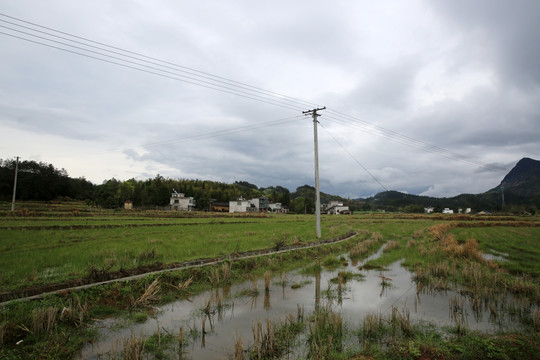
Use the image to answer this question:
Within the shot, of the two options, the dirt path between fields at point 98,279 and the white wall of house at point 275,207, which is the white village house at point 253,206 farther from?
the dirt path between fields at point 98,279

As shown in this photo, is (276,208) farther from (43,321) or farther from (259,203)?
(43,321)

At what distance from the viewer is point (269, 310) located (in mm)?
8773

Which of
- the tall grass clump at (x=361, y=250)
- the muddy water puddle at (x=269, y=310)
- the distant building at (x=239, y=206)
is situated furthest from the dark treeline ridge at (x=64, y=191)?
the muddy water puddle at (x=269, y=310)

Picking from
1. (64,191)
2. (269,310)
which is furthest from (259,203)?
(269,310)

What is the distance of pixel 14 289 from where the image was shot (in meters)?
8.55

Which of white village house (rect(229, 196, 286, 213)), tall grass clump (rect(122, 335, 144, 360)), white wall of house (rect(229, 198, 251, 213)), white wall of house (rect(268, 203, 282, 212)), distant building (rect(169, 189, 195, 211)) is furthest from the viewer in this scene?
white wall of house (rect(268, 203, 282, 212))

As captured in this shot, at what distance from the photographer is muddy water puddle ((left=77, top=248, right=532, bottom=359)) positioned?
260 inches

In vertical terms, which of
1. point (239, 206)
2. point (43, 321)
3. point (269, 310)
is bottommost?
point (269, 310)

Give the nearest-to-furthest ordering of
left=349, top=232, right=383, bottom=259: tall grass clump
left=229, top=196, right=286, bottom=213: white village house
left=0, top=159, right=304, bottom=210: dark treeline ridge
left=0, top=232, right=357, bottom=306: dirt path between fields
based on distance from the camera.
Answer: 1. left=0, top=232, right=357, bottom=306: dirt path between fields
2. left=349, top=232, right=383, bottom=259: tall grass clump
3. left=0, top=159, right=304, bottom=210: dark treeline ridge
4. left=229, top=196, right=286, bottom=213: white village house

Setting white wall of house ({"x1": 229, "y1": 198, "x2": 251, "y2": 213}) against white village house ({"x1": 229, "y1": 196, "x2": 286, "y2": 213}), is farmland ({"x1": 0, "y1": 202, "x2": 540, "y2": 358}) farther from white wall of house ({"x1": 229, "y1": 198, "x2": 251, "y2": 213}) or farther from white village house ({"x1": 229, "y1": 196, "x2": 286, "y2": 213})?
white village house ({"x1": 229, "y1": 196, "x2": 286, "y2": 213})

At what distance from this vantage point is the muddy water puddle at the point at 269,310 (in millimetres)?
6594

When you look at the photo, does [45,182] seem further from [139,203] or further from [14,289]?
[14,289]

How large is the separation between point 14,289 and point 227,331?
6682mm

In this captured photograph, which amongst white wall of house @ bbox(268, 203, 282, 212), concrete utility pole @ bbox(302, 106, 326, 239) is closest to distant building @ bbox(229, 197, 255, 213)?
white wall of house @ bbox(268, 203, 282, 212)
